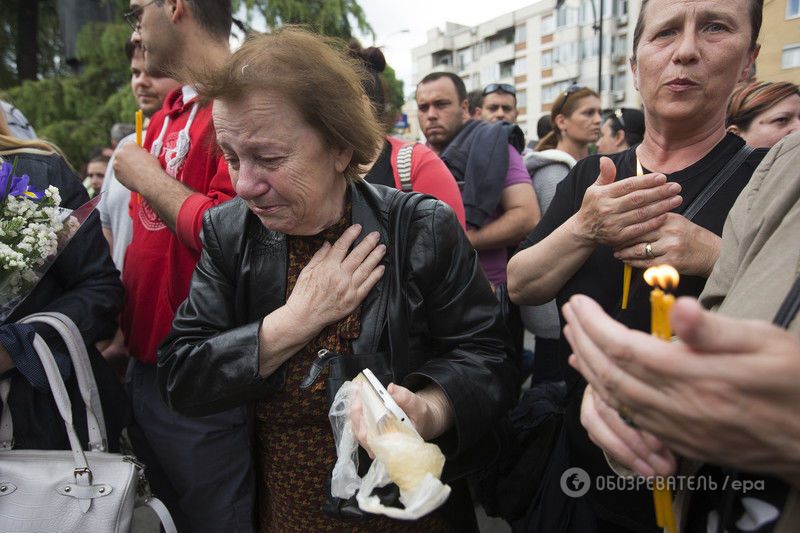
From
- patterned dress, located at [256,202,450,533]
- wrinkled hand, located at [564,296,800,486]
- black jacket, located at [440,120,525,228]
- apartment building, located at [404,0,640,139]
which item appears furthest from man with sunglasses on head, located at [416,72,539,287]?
apartment building, located at [404,0,640,139]

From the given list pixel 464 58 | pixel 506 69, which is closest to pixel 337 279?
pixel 506 69

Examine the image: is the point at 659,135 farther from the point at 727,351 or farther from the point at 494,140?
the point at 494,140

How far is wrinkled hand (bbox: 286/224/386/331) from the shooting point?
56.2 inches

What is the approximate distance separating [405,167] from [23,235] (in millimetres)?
1537

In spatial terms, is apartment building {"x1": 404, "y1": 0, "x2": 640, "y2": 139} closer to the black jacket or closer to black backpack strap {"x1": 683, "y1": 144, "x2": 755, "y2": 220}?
the black jacket

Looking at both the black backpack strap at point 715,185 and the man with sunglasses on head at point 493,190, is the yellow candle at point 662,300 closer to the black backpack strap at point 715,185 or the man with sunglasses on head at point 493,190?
the black backpack strap at point 715,185

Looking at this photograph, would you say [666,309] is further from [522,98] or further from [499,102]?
[522,98]

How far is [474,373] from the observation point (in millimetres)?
1457

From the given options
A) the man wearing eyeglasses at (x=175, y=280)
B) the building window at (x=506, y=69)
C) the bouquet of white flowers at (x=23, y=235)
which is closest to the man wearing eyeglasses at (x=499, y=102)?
the man wearing eyeglasses at (x=175, y=280)

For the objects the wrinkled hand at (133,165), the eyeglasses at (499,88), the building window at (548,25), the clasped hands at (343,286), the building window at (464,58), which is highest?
the building window at (548,25)

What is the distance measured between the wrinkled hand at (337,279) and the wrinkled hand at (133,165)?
Answer: 942 millimetres

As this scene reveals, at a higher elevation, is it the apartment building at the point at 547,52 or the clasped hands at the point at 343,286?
the apartment building at the point at 547,52

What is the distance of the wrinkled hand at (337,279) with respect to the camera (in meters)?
1.43

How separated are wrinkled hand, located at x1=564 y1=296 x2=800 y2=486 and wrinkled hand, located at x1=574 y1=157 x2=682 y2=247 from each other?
638mm
